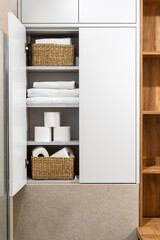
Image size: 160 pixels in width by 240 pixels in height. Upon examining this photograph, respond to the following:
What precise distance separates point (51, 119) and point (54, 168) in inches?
13.3

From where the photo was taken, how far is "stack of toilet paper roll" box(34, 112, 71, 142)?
2283 millimetres

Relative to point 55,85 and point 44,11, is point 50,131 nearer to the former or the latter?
point 55,85

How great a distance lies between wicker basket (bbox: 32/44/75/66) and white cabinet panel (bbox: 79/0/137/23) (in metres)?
0.23

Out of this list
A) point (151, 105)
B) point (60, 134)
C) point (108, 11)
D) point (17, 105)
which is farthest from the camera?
point (151, 105)

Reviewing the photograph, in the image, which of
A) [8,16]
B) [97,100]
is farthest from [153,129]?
[8,16]

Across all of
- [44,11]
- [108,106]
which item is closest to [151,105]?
[108,106]

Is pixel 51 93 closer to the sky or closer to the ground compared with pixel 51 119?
closer to the sky

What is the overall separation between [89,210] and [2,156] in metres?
0.79

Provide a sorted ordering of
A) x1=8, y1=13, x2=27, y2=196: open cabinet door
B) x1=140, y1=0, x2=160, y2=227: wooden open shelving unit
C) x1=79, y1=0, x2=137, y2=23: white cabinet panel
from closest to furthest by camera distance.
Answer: x1=8, y1=13, x2=27, y2=196: open cabinet door < x1=79, y1=0, x2=137, y2=23: white cabinet panel < x1=140, y1=0, x2=160, y2=227: wooden open shelving unit

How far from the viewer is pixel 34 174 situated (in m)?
2.25

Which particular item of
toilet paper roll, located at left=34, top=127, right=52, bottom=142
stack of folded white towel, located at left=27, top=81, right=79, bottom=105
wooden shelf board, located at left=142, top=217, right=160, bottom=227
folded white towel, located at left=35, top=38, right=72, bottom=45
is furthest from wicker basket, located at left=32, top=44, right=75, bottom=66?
wooden shelf board, located at left=142, top=217, right=160, bottom=227

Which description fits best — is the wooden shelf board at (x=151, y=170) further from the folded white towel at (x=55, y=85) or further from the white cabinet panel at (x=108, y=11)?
the white cabinet panel at (x=108, y=11)

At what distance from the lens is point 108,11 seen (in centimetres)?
219

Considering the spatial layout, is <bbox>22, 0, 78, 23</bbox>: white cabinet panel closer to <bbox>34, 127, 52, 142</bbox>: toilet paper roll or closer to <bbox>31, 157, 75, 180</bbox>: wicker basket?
<bbox>34, 127, 52, 142</bbox>: toilet paper roll
